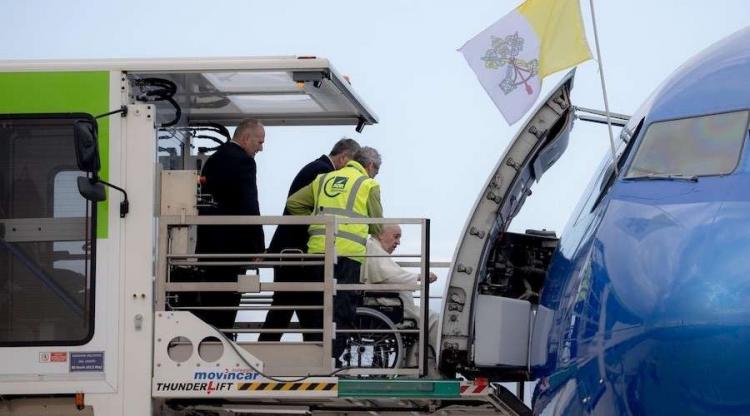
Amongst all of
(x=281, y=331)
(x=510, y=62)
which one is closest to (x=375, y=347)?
(x=281, y=331)

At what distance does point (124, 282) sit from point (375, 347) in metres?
1.73

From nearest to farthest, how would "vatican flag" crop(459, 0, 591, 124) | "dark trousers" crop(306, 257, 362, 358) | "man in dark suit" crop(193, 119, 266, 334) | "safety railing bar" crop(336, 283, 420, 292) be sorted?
"vatican flag" crop(459, 0, 591, 124) < "safety railing bar" crop(336, 283, 420, 292) < "dark trousers" crop(306, 257, 362, 358) < "man in dark suit" crop(193, 119, 266, 334)

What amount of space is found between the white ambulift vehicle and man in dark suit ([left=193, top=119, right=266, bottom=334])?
35 centimetres

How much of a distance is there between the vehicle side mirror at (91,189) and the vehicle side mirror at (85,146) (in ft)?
0.35

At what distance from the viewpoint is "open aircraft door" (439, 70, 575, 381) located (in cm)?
827

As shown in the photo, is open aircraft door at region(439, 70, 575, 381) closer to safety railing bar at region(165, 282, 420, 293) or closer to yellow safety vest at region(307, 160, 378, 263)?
safety railing bar at region(165, 282, 420, 293)

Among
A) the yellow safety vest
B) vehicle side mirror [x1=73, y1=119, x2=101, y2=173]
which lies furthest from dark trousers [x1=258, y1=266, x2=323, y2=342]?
vehicle side mirror [x1=73, y1=119, x2=101, y2=173]

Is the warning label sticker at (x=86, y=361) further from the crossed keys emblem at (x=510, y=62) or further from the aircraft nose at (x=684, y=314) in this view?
the aircraft nose at (x=684, y=314)

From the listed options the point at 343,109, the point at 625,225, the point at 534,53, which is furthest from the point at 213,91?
the point at 625,225

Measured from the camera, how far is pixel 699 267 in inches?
213

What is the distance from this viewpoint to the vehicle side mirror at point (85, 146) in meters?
8.33

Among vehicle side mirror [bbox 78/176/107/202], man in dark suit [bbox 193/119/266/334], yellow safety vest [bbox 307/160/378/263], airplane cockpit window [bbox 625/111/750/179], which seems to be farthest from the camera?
yellow safety vest [bbox 307/160/378/263]

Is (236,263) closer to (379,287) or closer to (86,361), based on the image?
(379,287)

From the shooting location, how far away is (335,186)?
9.72 metres
